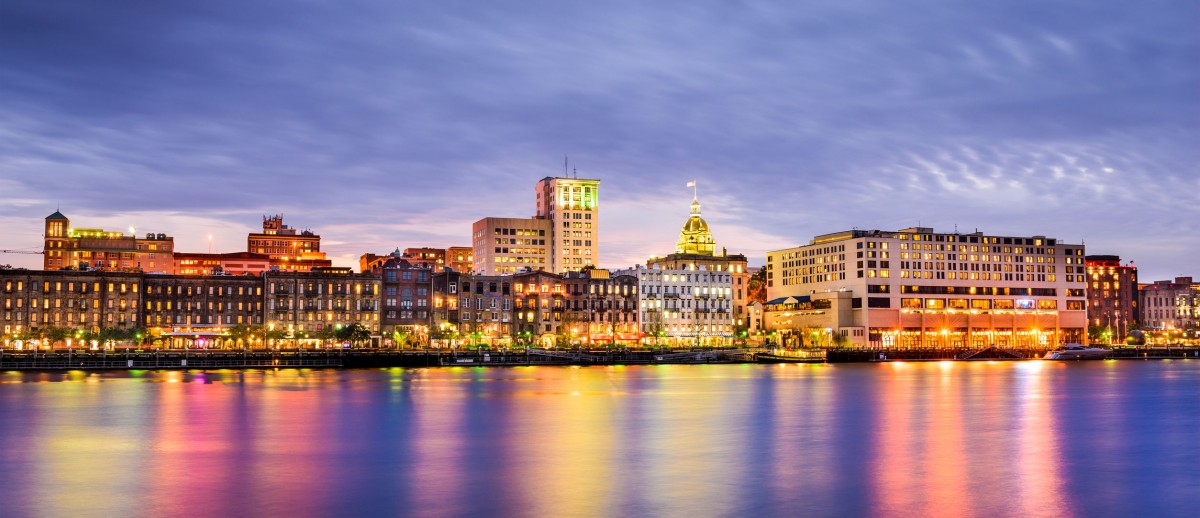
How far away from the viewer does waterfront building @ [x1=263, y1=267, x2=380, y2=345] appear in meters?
173

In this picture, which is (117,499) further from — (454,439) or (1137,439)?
(1137,439)

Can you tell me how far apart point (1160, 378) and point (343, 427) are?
97.6m

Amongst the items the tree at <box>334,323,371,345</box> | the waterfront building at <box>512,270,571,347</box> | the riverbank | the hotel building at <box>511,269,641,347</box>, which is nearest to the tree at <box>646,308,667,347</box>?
the hotel building at <box>511,269,641,347</box>

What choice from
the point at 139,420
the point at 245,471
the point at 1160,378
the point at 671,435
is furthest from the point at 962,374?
the point at 245,471

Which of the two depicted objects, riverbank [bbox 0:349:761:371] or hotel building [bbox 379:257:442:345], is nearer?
riverbank [bbox 0:349:761:371]

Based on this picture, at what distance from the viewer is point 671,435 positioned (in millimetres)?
59844

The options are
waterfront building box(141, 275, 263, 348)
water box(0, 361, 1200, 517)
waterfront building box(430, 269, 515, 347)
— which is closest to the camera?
water box(0, 361, 1200, 517)

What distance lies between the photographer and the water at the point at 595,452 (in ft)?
127

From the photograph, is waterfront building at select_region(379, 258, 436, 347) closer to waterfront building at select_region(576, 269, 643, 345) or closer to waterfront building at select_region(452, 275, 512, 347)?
waterfront building at select_region(452, 275, 512, 347)

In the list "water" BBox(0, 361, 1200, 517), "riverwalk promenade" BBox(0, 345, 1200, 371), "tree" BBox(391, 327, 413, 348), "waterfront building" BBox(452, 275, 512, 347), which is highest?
"waterfront building" BBox(452, 275, 512, 347)

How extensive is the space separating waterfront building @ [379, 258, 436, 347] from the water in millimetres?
77198

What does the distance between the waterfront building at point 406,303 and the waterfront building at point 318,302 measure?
1675mm

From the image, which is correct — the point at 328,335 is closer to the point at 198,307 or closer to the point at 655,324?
the point at 198,307

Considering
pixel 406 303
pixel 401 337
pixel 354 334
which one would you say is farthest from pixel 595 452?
pixel 406 303
